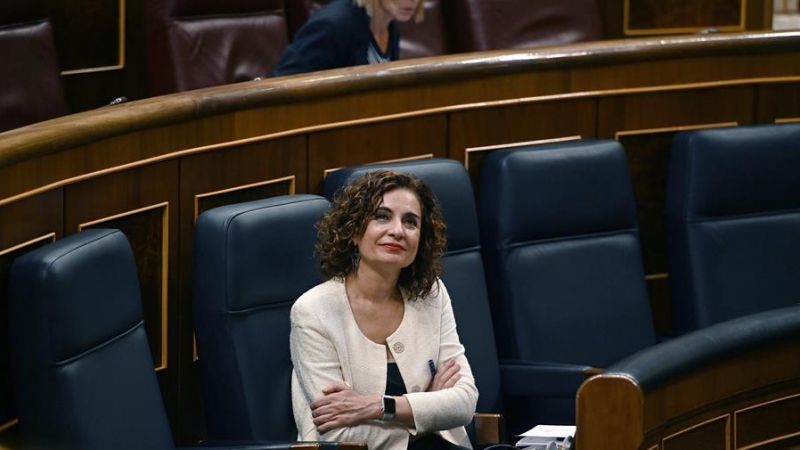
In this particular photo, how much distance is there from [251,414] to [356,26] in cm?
45

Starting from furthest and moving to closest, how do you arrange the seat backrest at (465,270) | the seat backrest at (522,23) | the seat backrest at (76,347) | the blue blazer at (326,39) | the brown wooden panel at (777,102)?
1. the seat backrest at (522,23)
2. the brown wooden panel at (777,102)
3. the blue blazer at (326,39)
4. the seat backrest at (465,270)
5. the seat backrest at (76,347)

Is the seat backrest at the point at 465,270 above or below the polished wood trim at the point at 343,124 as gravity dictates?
below

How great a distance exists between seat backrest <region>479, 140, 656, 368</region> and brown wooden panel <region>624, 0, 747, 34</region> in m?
0.54

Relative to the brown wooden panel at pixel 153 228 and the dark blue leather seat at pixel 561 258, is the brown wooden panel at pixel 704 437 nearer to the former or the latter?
the dark blue leather seat at pixel 561 258

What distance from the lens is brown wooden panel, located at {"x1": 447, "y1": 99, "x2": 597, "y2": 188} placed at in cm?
138

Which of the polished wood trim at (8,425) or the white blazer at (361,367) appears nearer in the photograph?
the polished wood trim at (8,425)

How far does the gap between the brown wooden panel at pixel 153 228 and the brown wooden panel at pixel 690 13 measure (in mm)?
953

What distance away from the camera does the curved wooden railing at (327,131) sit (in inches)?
39.8

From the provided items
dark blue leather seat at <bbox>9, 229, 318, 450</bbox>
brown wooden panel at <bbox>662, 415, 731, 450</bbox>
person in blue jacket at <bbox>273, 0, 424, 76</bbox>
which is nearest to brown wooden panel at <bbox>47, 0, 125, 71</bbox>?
person in blue jacket at <bbox>273, 0, 424, 76</bbox>

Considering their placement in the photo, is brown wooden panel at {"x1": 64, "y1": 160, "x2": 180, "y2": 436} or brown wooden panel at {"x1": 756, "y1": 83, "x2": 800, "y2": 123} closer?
brown wooden panel at {"x1": 64, "y1": 160, "x2": 180, "y2": 436}

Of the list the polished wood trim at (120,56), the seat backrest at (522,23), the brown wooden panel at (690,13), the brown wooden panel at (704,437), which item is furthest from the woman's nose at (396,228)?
the brown wooden panel at (690,13)

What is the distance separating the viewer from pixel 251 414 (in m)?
1.08

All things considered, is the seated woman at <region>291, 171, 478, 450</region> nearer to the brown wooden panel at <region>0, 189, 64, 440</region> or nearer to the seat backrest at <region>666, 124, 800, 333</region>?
the brown wooden panel at <region>0, 189, 64, 440</region>

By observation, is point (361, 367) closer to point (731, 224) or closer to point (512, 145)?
point (512, 145)
